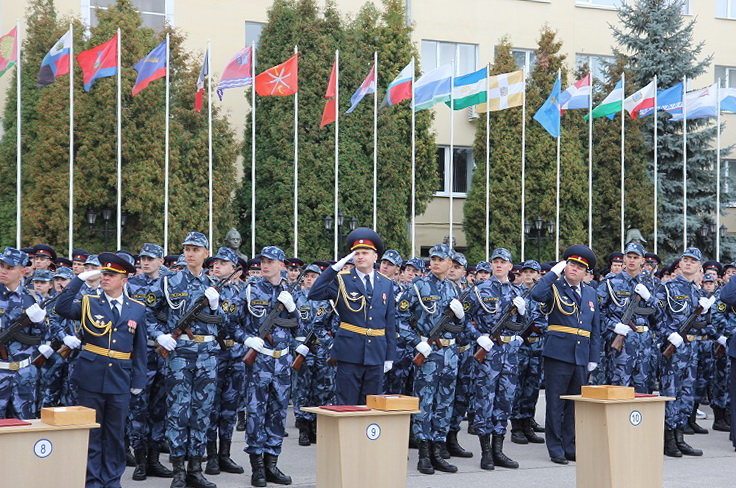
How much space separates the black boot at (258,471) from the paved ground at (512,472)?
139 millimetres

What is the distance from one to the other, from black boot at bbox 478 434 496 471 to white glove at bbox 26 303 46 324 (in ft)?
14.2

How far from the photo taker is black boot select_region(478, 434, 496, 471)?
365 inches

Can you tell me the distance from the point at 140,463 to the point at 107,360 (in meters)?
1.62

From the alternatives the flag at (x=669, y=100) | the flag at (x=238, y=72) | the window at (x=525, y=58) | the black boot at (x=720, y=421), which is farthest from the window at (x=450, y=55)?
the black boot at (x=720, y=421)

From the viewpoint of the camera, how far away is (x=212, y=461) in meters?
8.96

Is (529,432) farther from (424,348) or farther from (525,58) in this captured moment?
(525,58)

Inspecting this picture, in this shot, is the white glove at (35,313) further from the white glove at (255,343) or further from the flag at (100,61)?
the flag at (100,61)

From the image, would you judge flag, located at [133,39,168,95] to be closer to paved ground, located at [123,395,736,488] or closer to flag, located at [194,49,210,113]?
flag, located at [194,49,210,113]

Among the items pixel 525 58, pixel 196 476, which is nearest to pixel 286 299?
pixel 196 476

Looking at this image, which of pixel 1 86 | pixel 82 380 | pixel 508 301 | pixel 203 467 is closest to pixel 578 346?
pixel 508 301

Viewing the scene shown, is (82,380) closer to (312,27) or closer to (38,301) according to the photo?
(38,301)

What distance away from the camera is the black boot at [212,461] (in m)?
8.91

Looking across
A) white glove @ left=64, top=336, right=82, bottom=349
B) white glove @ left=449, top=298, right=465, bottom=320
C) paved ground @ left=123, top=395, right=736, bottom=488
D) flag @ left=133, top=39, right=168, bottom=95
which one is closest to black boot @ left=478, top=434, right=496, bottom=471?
paved ground @ left=123, top=395, right=736, bottom=488

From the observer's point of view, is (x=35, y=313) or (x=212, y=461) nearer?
(x=35, y=313)
